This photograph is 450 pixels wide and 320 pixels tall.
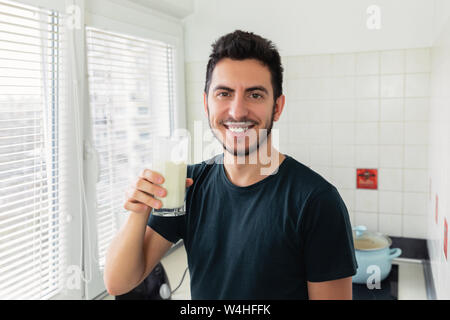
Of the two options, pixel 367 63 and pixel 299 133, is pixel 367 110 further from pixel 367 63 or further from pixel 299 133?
pixel 299 133

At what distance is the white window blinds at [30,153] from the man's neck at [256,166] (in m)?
0.69

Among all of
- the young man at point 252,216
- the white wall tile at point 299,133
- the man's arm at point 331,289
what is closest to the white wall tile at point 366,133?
the white wall tile at point 299,133

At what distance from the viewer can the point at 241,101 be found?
2.39ft

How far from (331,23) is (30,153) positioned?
1.35 m

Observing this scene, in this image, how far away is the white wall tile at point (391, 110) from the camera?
1.71m

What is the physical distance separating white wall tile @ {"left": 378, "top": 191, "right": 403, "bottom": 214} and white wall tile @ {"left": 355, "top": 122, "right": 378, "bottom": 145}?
245 millimetres

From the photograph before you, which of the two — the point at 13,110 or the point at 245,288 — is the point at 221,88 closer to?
the point at 245,288

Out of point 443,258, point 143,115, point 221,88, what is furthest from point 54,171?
point 443,258

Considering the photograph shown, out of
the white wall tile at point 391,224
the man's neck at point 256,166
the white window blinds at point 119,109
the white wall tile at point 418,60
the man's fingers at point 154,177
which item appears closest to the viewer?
the man's fingers at point 154,177

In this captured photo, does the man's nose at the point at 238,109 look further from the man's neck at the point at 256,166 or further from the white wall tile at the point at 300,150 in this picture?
the white wall tile at the point at 300,150

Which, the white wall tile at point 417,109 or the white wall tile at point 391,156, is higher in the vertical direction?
the white wall tile at point 417,109

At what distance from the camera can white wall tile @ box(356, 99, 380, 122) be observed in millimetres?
1745

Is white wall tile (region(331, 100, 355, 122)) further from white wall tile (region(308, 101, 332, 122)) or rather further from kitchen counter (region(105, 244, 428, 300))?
kitchen counter (region(105, 244, 428, 300))

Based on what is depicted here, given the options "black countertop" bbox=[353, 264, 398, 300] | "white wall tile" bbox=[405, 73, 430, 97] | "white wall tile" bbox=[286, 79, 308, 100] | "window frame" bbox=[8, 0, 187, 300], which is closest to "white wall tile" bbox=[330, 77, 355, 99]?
"white wall tile" bbox=[286, 79, 308, 100]
